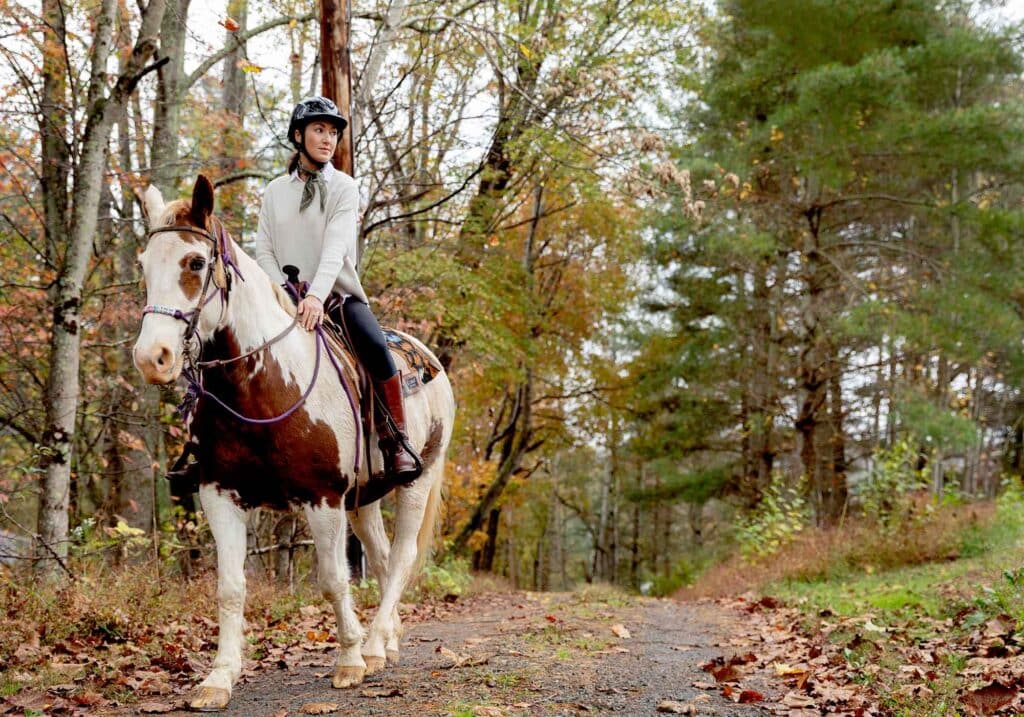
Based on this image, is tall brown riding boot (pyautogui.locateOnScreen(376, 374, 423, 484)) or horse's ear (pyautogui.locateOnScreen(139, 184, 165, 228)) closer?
horse's ear (pyautogui.locateOnScreen(139, 184, 165, 228))

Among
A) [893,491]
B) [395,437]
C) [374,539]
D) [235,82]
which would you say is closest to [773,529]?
[893,491]

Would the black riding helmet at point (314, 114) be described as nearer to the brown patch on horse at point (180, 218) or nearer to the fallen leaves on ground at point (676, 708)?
the brown patch on horse at point (180, 218)

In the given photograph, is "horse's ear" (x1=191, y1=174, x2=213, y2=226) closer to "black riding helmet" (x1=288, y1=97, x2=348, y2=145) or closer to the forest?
"black riding helmet" (x1=288, y1=97, x2=348, y2=145)

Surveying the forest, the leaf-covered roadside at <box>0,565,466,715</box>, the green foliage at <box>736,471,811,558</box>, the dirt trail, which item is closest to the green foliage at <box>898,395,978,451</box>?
the forest

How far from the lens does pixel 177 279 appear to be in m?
3.95

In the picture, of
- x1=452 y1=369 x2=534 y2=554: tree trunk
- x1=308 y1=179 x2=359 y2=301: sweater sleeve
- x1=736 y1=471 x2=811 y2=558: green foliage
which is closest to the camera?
x1=308 y1=179 x2=359 y2=301: sweater sleeve

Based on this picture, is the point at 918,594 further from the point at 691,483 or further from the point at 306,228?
the point at 691,483

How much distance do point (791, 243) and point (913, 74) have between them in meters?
5.90

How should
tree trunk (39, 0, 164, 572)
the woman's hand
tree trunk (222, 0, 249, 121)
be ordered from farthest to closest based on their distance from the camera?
tree trunk (222, 0, 249, 121)
tree trunk (39, 0, 164, 572)
the woman's hand

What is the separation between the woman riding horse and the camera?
505 cm

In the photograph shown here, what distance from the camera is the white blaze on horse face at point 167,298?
372 cm

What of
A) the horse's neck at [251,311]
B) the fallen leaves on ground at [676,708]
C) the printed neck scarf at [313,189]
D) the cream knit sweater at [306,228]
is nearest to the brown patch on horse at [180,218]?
the horse's neck at [251,311]

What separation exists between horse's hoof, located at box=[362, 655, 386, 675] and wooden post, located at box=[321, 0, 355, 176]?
490 centimetres

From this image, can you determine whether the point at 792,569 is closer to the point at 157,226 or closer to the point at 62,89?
the point at 157,226
